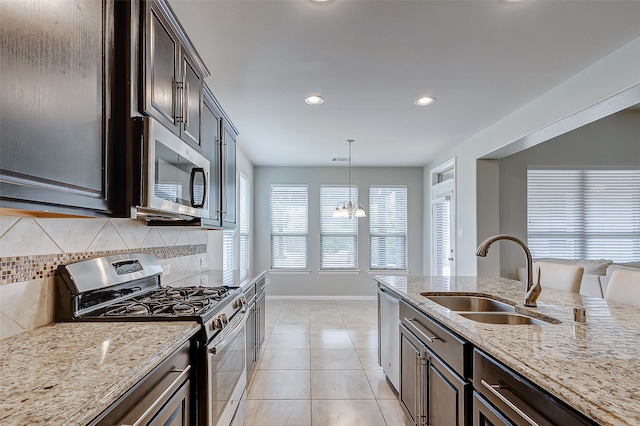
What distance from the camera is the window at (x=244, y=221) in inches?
222

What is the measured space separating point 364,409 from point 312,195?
15.2ft

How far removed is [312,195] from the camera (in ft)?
22.5

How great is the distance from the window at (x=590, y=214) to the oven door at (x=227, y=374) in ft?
15.2

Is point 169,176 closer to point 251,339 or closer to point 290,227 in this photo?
point 251,339

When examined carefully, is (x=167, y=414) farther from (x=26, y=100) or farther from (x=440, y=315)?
(x=440, y=315)

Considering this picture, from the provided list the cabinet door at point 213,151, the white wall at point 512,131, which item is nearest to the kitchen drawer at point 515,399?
the cabinet door at point 213,151

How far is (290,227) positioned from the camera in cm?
687

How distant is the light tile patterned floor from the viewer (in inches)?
99.7

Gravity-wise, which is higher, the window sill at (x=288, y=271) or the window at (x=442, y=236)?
the window at (x=442, y=236)

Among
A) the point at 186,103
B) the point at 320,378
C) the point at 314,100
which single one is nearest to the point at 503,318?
the point at 320,378

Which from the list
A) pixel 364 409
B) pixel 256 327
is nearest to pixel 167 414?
pixel 364 409

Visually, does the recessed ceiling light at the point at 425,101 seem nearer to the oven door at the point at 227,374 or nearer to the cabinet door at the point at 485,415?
the oven door at the point at 227,374

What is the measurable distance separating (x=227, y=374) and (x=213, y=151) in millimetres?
1594

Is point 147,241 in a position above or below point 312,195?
below
